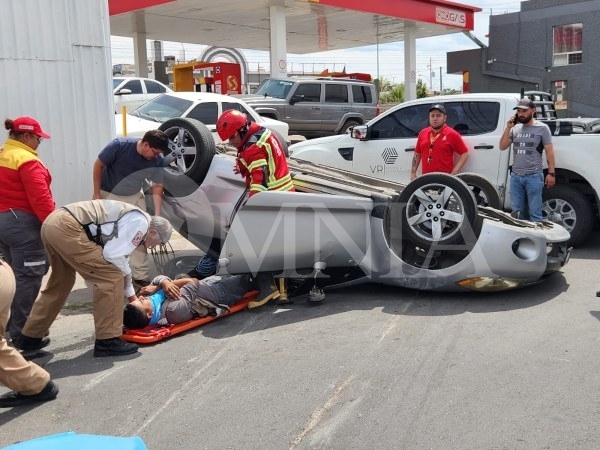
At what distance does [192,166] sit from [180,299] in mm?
1607

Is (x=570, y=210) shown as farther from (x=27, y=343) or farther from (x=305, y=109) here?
(x=305, y=109)

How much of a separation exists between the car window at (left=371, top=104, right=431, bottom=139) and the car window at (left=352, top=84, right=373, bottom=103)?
10652mm

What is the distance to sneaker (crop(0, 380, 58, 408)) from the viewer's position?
13.0 feet

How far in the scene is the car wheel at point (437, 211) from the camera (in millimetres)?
5645

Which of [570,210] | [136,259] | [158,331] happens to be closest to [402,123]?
[570,210]

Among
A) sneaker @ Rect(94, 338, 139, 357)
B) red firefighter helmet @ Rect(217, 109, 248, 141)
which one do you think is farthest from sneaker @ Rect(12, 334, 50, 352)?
red firefighter helmet @ Rect(217, 109, 248, 141)

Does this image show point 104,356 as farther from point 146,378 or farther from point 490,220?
point 490,220

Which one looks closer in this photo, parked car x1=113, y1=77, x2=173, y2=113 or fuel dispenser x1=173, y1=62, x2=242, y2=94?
parked car x1=113, y1=77, x2=173, y2=113

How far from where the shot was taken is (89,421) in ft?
12.2

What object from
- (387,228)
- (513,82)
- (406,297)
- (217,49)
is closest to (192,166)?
(387,228)

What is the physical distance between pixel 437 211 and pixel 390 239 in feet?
1.59

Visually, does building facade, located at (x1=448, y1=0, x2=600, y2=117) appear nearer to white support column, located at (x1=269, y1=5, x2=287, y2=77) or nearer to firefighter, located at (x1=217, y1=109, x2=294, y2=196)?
white support column, located at (x1=269, y1=5, x2=287, y2=77)

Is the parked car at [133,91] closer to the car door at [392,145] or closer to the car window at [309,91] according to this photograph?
the car window at [309,91]

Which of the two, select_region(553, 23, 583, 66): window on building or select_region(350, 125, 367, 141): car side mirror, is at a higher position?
select_region(553, 23, 583, 66): window on building
